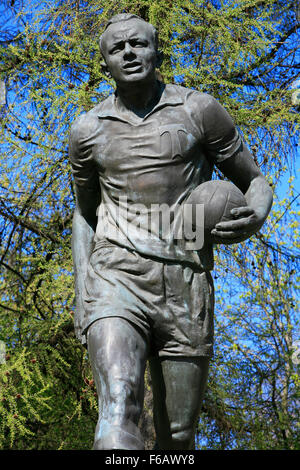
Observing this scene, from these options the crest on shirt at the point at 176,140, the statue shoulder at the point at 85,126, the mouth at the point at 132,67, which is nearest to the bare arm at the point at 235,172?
the crest on shirt at the point at 176,140

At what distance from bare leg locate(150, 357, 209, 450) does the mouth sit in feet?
4.37

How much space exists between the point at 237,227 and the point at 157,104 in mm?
733

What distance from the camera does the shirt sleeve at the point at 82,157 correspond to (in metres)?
4.49

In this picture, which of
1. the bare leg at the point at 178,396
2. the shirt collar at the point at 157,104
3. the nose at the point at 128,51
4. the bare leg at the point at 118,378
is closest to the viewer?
the bare leg at the point at 118,378

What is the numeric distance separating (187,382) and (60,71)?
603 centimetres

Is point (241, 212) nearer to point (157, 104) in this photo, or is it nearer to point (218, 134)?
point (218, 134)

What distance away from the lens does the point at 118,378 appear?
3855mm

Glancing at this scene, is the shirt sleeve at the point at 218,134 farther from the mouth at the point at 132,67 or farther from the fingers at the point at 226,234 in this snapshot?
the fingers at the point at 226,234

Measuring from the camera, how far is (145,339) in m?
4.13

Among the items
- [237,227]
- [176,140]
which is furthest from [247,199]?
[176,140]

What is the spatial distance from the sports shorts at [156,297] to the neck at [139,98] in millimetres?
677

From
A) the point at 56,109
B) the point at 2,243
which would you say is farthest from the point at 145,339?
the point at 2,243

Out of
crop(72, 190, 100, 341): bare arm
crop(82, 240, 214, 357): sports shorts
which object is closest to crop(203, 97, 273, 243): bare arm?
crop(82, 240, 214, 357): sports shorts
